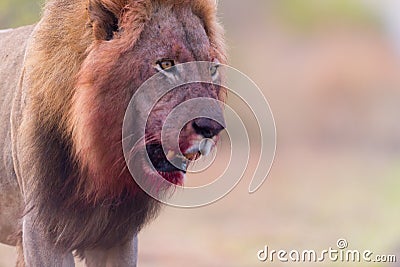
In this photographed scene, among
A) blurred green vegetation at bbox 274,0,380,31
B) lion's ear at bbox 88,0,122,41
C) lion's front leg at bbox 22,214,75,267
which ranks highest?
blurred green vegetation at bbox 274,0,380,31

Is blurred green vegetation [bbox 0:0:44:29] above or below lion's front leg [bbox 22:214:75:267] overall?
above

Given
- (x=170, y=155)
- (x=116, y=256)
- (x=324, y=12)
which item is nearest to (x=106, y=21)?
(x=170, y=155)

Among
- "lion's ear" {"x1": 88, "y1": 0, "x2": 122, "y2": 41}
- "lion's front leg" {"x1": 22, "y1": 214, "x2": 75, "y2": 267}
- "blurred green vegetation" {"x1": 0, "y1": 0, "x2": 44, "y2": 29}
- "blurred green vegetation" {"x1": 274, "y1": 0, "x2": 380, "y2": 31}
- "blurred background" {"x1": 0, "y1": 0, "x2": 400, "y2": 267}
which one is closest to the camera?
"lion's ear" {"x1": 88, "y1": 0, "x2": 122, "y2": 41}

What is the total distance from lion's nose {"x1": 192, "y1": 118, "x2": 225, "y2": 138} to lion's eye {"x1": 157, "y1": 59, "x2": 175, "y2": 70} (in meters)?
0.26

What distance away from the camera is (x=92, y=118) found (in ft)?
13.5

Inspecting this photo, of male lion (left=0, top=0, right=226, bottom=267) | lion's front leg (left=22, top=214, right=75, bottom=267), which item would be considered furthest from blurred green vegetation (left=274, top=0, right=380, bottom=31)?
lion's front leg (left=22, top=214, right=75, bottom=267)

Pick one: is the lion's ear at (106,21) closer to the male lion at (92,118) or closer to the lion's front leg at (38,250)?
the male lion at (92,118)

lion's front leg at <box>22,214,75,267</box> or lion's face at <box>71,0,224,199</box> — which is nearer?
lion's face at <box>71,0,224,199</box>

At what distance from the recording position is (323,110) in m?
14.1

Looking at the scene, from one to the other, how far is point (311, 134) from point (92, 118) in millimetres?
9916

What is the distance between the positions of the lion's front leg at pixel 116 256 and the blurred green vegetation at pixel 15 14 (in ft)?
11.5

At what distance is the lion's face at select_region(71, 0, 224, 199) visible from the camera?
4043 millimetres

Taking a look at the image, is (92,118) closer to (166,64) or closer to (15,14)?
(166,64)

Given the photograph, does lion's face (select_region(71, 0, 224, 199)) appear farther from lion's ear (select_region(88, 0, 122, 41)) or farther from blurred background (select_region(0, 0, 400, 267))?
blurred background (select_region(0, 0, 400, 267))
